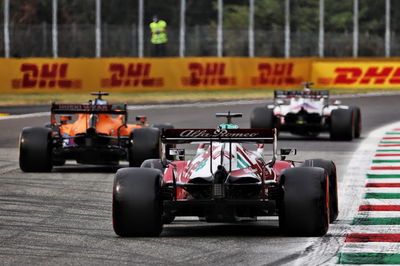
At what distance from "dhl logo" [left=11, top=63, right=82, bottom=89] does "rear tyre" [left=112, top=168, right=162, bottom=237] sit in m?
34.0

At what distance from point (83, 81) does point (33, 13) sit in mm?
35079

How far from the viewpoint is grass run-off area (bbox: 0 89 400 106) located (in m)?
43.6

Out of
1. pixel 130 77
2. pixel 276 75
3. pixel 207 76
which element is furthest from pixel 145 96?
pixel 276 75

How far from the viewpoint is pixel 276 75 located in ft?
158

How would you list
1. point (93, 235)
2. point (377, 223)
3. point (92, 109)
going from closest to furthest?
point (93, 235) < point (377, 223) < point (92, 109)

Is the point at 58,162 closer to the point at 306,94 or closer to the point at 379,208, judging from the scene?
the point at 379,208

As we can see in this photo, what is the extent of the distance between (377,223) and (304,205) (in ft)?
5.09

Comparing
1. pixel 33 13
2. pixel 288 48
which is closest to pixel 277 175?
pixel 288 48

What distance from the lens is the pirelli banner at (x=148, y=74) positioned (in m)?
44.6

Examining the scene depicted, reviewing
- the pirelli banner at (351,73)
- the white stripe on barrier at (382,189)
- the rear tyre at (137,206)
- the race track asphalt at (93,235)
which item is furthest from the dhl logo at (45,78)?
the rear tyre at (137,206)

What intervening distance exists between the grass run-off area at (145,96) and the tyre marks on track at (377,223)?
24.8 metres

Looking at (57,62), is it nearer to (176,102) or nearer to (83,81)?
(83,81)

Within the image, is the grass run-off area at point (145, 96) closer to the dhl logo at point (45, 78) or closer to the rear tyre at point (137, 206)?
the dhl logo at point (45, 78)

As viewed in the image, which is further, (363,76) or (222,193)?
(363,76)
